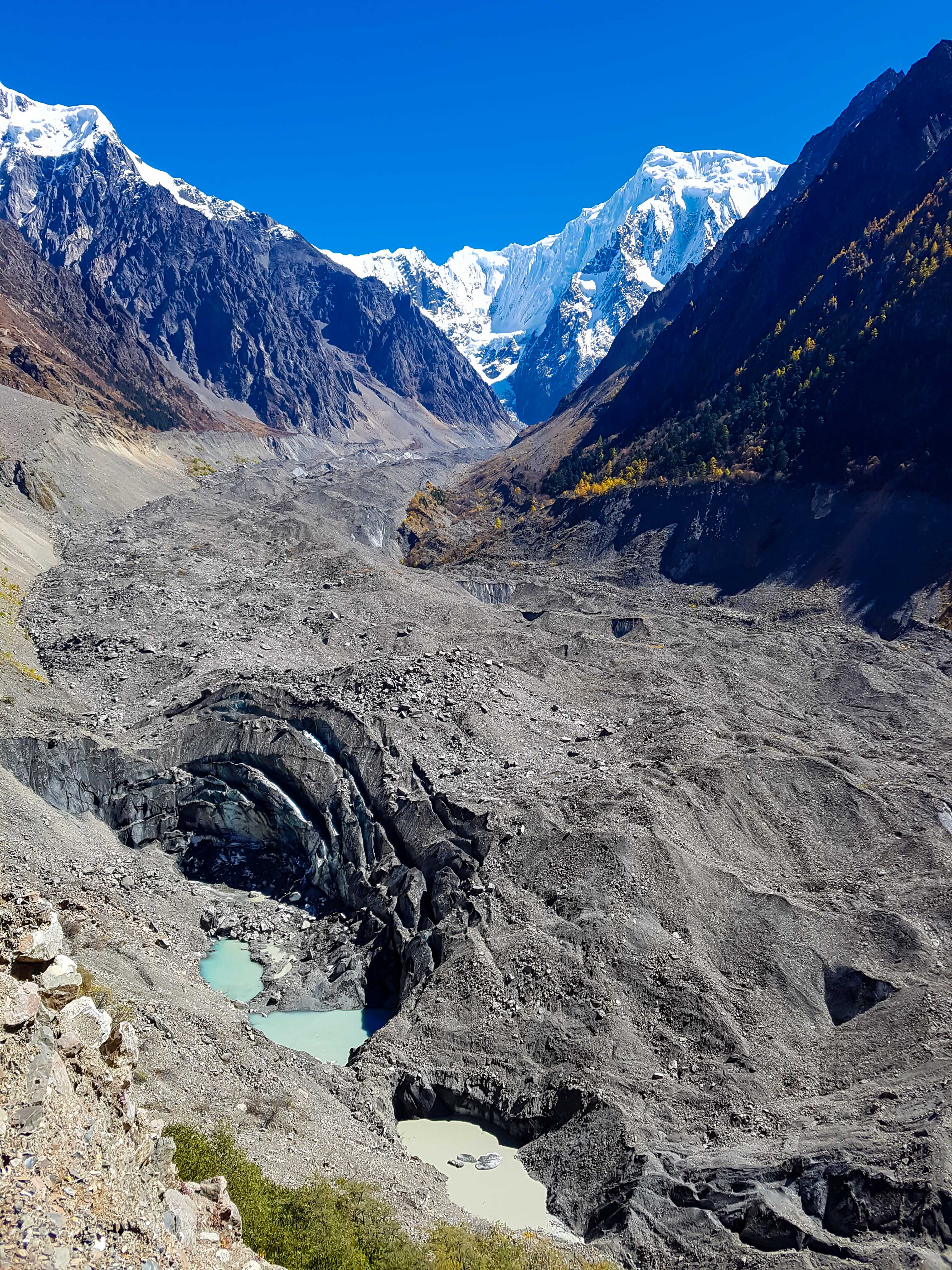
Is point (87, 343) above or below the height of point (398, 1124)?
above

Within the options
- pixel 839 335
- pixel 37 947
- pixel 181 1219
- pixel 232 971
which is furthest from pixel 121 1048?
pixel 839 335

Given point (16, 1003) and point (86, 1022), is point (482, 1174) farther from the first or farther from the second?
point (16, 1003)

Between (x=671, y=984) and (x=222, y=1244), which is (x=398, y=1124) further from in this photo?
(x=222, y=1244)

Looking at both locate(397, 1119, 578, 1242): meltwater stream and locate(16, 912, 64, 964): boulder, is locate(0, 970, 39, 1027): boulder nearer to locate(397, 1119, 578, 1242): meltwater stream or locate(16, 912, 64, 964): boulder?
locate(16, 912, 64, 964): boulder

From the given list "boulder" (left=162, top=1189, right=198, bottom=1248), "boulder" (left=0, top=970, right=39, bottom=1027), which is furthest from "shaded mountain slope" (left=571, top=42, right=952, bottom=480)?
"boulder" (left=0, top=970, right=39, bottom=1027)

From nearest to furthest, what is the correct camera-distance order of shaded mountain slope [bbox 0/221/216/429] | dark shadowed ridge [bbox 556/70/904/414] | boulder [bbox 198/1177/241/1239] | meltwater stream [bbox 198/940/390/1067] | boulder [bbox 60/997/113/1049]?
1. boulder [bbox 60/997/113/1049]
2. boulder [bbox 198/1177/241/1239]
3. meltwater stream [bbox 198/940/390/1067]
4. shaded mountain slope [bbox 0/221/216/429]
5. dark shadowed ridge [bbox 556/70/904/414]

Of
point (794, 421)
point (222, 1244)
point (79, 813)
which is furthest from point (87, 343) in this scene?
point (222, 1244)

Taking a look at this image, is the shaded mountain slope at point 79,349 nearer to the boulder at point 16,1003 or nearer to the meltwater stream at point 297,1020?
the meltwater stream at point 297,1020
